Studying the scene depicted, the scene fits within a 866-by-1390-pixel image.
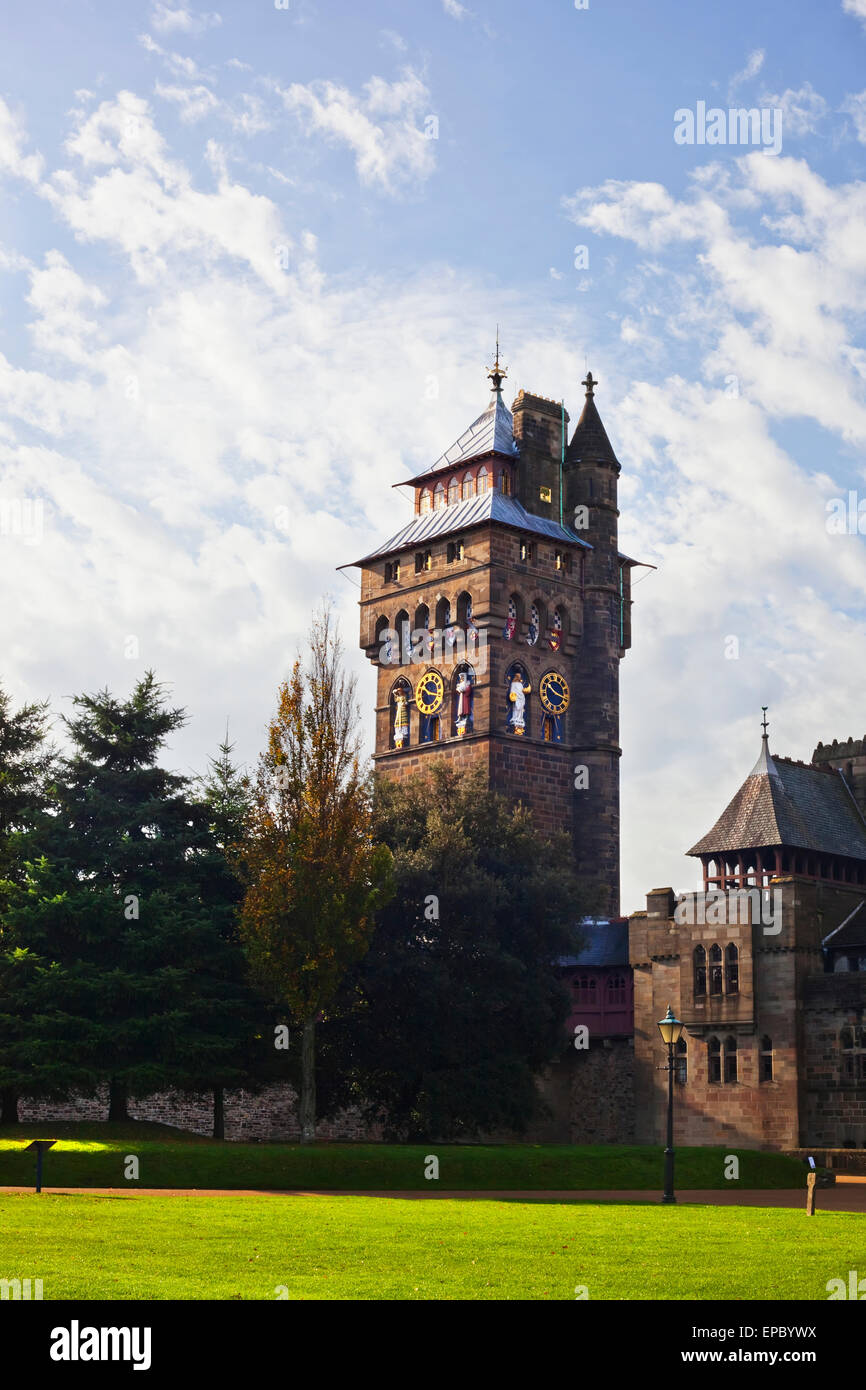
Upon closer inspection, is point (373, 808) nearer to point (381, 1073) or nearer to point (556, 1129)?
point (381, 1073)

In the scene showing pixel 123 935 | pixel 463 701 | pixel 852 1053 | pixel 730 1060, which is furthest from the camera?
pixel 463 701

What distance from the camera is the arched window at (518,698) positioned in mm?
76312

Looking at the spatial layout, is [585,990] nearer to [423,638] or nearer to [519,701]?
[519,701]

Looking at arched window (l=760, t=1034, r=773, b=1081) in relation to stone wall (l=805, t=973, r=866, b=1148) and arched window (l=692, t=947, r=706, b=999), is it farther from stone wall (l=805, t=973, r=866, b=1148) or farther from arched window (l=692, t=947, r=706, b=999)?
arched window (l=692, t=947, r=706, b=999)

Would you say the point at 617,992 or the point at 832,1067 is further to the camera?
the point at 617,992

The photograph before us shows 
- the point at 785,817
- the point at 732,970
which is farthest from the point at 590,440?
the point at 732,970

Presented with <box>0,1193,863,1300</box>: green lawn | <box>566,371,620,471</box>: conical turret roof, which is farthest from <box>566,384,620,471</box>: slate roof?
<box>0,1193,863,1300</box>: green lawn

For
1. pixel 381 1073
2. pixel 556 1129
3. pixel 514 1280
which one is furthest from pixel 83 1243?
pixel 556 1129

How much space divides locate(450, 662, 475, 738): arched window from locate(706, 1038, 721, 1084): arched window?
2424 cm

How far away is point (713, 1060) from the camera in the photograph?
55.8 meters

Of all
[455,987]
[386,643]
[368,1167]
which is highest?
[386,643]

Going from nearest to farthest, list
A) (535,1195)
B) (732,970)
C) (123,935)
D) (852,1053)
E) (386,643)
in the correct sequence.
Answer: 1. (535,1195)
2. (123,935)
3. (852,1053)
4. (732,970)
5. (386,643)

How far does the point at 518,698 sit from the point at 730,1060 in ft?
83.3

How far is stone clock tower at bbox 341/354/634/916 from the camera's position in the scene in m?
76.4
